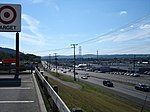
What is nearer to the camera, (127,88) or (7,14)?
(7,14)

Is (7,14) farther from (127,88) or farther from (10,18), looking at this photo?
(127,88)

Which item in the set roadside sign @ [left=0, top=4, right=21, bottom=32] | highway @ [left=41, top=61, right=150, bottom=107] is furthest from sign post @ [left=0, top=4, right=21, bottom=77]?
highway @ [left=41, top=61, right=150, bottom=107]

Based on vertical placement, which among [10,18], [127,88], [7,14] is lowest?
[127,88]

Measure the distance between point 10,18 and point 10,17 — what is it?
9cm

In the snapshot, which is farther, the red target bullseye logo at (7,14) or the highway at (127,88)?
the highway at (127,88)

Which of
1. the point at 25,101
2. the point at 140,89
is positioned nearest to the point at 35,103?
the point at 25,101

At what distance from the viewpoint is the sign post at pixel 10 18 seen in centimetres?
2557

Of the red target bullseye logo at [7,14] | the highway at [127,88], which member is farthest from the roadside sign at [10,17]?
the highway at [127,88]

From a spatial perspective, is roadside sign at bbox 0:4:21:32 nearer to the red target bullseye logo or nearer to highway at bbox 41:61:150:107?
the red target bullseye logo

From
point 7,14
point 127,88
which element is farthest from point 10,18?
point 127,88

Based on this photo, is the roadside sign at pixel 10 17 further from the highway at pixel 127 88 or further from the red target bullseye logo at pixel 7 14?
the highway at pixel 127 88

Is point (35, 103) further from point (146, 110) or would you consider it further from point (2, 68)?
point (2, 68)

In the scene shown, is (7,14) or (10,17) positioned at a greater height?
(7,14)

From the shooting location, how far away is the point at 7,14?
2586 centimetres
